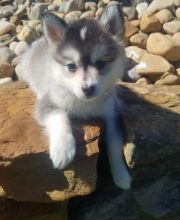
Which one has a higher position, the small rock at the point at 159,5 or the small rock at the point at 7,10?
the small rock at the point at 159,5

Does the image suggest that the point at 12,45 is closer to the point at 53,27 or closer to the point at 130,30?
the point at 130,30

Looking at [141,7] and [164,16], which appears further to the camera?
[141,7]

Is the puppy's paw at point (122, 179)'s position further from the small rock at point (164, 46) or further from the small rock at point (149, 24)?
the small rock at point (149, 24)

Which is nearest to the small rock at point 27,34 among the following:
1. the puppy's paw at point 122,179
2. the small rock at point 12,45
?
the small rock at point 12,45

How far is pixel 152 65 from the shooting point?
239 inches

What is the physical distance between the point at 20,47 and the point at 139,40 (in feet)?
4.85

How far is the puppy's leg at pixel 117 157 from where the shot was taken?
4.12m

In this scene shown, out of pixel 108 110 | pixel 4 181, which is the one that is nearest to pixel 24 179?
pixel 4 181

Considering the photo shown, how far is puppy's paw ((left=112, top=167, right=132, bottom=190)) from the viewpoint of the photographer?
4.11 m

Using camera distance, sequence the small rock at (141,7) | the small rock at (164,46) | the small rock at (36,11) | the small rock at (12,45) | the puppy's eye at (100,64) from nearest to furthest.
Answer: the puppy's eye at (100,64), the small rock at (164,46), the small rock at (12,45), the small rock at (141,7), the small rock at (36,11)

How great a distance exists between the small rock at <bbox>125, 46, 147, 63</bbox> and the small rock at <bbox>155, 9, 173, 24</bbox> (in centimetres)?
66

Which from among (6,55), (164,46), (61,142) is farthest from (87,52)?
(6,55)

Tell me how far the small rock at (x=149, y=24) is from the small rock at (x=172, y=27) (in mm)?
99

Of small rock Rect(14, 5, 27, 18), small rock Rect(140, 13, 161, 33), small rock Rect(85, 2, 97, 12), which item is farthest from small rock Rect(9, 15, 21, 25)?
small rock Rect(140, 13, 161, 33)
